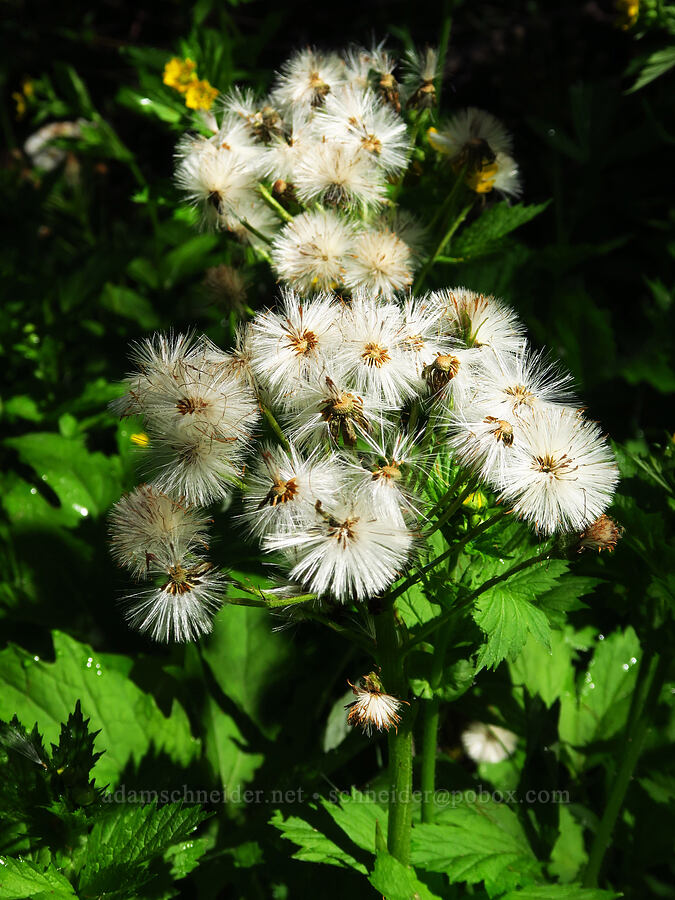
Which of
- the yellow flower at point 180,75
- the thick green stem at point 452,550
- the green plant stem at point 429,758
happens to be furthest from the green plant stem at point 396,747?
the yellow flower at point 180,75

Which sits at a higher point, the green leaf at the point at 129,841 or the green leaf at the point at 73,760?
the green leaf at the point at 73,760

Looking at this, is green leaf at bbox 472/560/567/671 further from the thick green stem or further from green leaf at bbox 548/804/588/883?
green leaf at bbox 548/804/588/883

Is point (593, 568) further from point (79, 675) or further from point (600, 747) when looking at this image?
point (79, 675)

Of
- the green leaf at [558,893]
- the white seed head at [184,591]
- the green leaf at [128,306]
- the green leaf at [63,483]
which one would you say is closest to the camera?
the white seed head at [184,591]

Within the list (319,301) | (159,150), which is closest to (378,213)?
(319,301)

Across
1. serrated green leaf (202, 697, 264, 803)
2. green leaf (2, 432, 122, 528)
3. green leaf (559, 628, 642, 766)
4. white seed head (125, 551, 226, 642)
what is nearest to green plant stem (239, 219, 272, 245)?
white seed head (125, 551, 226, 642)

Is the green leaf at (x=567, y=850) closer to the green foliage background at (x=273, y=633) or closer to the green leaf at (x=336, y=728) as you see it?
the green foliage background at (x=273, y=633)
